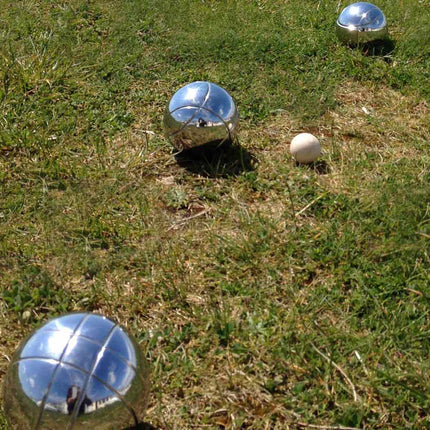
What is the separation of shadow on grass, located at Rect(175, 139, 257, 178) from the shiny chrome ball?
1.87 metres

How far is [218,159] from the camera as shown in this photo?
4.20 metres

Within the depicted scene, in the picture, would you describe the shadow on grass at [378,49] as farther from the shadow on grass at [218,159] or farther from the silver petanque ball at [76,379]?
the silver petanque ball at [76,379]

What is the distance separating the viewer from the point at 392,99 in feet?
16.0

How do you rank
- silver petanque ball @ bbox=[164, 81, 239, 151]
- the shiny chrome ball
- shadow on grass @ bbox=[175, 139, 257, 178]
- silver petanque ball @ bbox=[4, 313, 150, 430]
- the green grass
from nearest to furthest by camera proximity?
1. silver petanque ball @ bbox=[4, 313, 150, 430]
2. the green grass
3. silver petanque ball @ bbox=[164, 81, 239, 151]
4. shadow on grass @ bbox=[175, 139, 257, 178]
5. the shiny chrome ball

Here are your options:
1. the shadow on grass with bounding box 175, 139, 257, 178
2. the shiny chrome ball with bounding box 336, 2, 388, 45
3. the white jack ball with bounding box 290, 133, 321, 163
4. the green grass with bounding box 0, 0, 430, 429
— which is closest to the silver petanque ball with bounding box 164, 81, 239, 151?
the shadow on grass with bounding box 175, 139, 257, 178

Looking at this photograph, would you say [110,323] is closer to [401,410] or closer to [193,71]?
[401,410]

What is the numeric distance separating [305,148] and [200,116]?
71 centimetres

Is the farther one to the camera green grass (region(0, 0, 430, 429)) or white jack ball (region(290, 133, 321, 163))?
white jack ball (region(290, 133, 321, 163))

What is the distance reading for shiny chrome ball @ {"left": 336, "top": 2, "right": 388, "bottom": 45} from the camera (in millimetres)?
5387

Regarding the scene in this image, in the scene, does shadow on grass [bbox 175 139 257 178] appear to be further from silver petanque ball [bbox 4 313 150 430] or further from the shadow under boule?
the shadow under boule

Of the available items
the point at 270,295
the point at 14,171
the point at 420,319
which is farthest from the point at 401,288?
the point at 14,171

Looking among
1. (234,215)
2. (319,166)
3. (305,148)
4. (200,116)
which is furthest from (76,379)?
(319,166)

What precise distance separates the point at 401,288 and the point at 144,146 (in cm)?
204

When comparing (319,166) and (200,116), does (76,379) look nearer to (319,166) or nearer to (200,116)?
(200,116)
